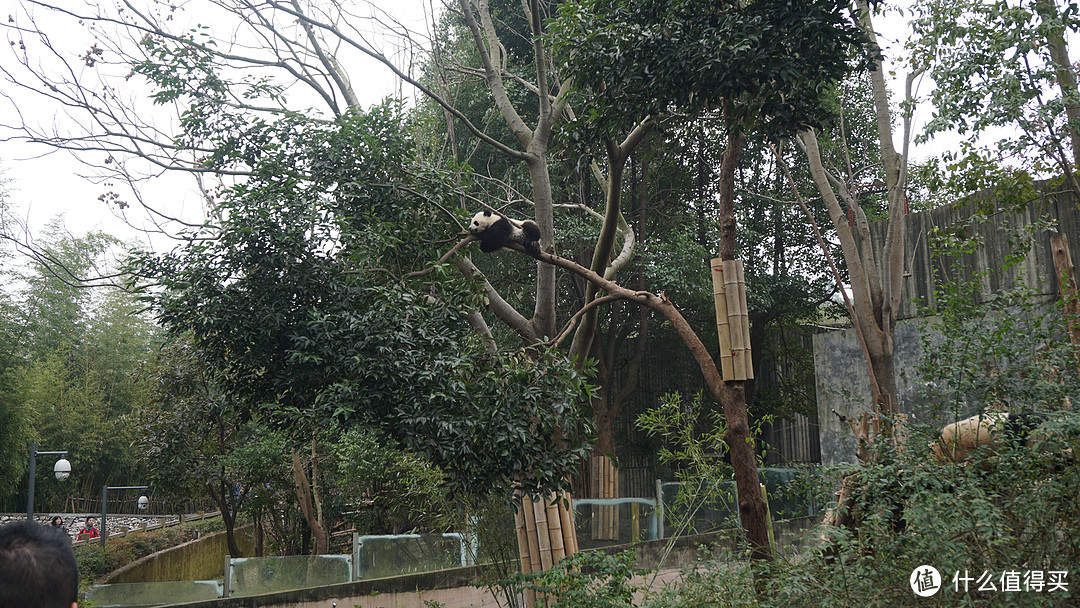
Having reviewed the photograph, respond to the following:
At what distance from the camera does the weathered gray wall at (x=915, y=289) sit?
10.0 metres

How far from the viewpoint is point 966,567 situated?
12.6 feet

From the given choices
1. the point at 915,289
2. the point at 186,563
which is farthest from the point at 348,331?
the point at 186,563

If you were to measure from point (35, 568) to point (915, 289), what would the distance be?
11.7 m

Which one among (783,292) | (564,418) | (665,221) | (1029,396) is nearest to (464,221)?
(564,418)

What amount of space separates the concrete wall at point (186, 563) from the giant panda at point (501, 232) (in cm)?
1180

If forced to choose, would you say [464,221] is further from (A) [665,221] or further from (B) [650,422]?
(A) [665,221]

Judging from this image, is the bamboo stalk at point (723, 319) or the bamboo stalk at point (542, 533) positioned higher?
the bamboo stalk at point (723, 319)

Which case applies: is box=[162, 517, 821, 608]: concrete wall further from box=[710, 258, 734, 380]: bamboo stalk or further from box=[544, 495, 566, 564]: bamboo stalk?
box=[710, 258, 734, 380]: bamboo stalk

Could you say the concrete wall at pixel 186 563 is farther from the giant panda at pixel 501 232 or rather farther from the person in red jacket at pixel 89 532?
the giant panda at pixel 501 232

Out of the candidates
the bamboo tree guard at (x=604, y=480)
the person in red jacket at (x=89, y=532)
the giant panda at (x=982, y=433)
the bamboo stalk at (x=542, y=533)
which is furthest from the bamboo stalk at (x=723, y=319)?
the person in red jacket at (x=89, y=532)

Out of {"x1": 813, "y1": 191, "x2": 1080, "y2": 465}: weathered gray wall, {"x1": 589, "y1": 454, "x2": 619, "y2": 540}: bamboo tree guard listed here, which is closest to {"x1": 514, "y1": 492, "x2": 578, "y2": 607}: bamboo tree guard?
{"x1": 589, "y1": 454, "x2": 619, "y2": 540}: bamboo tree guard

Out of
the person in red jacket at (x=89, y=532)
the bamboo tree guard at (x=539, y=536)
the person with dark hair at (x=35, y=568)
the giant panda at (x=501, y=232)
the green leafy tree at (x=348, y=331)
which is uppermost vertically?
the giant panda at (x=501, y=232)

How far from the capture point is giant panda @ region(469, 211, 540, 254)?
20.0 feet

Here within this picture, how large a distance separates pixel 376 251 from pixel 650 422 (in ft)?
8.90
